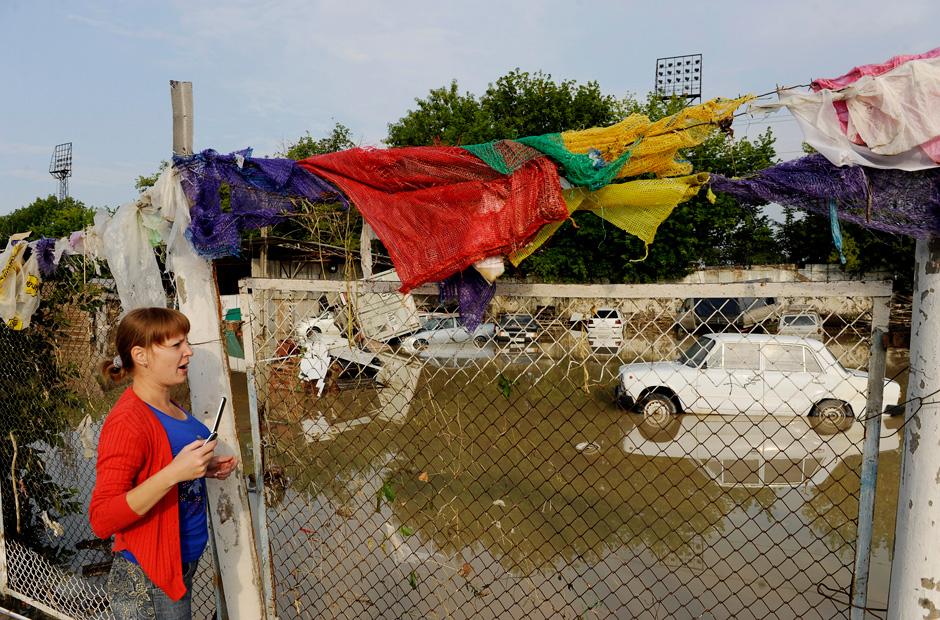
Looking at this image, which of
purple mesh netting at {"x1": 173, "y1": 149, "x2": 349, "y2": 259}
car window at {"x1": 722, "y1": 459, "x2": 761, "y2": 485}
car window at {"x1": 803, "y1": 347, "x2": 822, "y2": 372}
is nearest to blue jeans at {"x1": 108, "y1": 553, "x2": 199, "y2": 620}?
purple mesh netting at {"x1": 173, "y1": 149, "x2": 349, "y2": 259}

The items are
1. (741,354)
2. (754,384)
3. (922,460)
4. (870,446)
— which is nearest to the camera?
(922,460)

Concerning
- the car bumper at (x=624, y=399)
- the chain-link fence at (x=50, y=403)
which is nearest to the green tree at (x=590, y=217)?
the car bumper at (x=624, y=399)

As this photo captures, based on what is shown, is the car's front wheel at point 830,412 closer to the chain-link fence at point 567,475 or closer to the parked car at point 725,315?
the chain-link fence at point 567,475

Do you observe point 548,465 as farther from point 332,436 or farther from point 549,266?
point 549,266

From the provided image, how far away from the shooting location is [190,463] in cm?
185

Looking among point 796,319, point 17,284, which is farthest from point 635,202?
point 17,284

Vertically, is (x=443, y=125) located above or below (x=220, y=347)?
above

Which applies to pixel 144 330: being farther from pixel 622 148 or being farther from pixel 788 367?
pixel 788 367

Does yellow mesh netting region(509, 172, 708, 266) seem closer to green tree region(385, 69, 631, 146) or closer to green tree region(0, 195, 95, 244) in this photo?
green tree region(385, 69, 631, 146)

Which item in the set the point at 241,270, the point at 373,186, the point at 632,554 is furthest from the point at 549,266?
the point at 373,186

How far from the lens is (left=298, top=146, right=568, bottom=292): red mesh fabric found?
2.13 metres

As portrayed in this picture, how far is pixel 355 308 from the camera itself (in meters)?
2.58

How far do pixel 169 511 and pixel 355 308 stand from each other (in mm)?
988

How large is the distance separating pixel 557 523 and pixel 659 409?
3.71 m
